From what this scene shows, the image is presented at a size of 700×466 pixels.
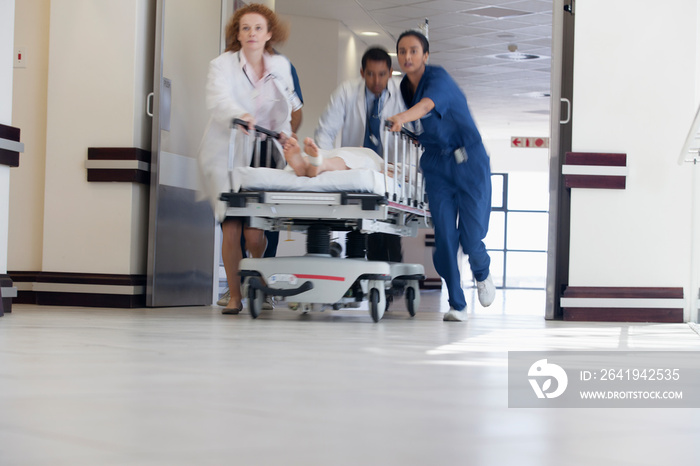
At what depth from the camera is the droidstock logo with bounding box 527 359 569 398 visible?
5.43 feet

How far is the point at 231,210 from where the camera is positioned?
12.6ft

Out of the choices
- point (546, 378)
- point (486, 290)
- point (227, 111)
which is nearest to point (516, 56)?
point (486, 290)

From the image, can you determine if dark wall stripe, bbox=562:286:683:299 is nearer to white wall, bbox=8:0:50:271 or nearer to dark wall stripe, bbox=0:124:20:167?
dark wall stripe, bbox=0:124:20:167

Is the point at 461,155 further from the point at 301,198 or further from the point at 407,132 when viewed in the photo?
the point at 301,198

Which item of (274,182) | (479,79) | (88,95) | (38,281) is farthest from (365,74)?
(479,79)

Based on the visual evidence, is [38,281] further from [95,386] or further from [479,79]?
[479,79]

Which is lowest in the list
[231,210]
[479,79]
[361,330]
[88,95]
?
[361,330]

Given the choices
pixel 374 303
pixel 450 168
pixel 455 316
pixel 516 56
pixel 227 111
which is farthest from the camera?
pixel 516 56

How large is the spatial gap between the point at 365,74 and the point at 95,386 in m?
3.30

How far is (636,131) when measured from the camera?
464cm

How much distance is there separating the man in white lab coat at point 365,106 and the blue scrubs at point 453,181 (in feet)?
0.45

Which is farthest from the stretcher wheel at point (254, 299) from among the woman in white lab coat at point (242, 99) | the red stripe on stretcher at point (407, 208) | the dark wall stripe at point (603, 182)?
the dark wall stripe at point (603, 182)

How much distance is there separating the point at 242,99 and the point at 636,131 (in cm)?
232

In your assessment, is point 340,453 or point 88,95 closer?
point 340,453
